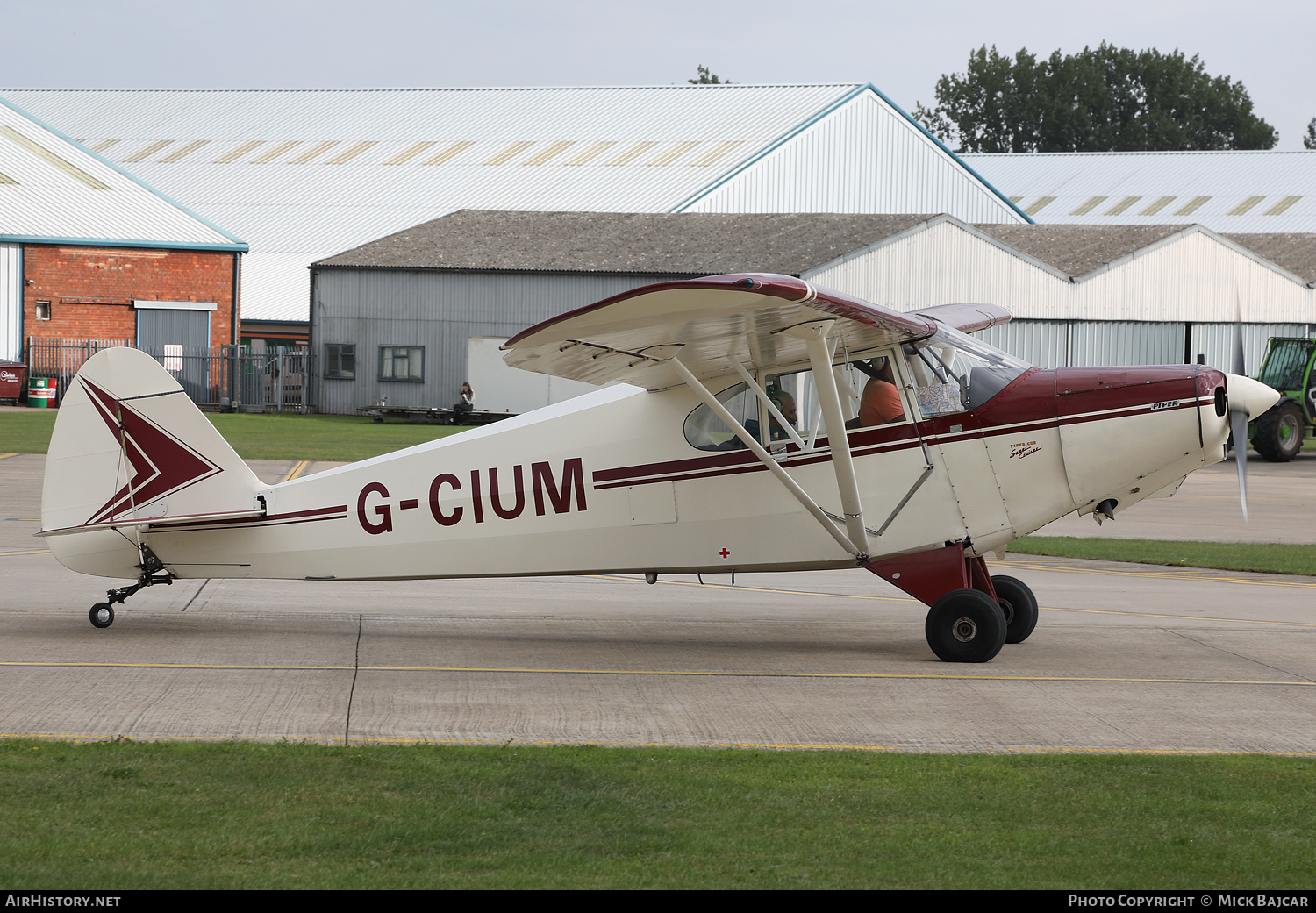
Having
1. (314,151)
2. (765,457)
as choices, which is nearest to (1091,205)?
(314,151)

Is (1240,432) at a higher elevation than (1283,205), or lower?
lower

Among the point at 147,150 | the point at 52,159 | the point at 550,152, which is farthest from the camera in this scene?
the point at 147,150

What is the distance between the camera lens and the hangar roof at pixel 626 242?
4328 centimetres

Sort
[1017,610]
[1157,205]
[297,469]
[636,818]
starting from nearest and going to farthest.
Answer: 1. [636,818]
2. [1017,610]
3. [297,469]
4. [1157,205]

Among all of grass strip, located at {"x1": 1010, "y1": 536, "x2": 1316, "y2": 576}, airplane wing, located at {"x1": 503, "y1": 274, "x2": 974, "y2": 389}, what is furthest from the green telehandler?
airplane wing, located at {"x1": 503, "y1": 274, "x2": 974, "y2": 389}

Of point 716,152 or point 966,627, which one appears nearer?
point 966,627

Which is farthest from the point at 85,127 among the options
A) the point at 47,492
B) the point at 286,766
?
the point at 286,766

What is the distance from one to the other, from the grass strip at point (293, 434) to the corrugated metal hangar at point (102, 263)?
5.10 m

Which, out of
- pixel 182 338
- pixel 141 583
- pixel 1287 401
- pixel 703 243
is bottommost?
pixel 141 583

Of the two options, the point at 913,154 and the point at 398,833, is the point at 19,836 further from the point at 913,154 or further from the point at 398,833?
the point at 913,154

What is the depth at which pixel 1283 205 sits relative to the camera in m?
61.6

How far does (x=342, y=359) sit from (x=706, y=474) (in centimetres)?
3997

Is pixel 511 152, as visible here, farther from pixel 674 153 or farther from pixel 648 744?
pixel 648 744

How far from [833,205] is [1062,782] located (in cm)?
4997
